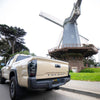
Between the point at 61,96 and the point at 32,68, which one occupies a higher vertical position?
the point at 32,68

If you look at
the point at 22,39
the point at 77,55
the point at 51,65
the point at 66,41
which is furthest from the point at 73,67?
the point at 22,39

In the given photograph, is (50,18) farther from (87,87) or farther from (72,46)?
(87,87)

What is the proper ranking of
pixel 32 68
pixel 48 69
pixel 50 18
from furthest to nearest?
1. pixel 50 18
2. pixel 48 69
3. pixel 32 68

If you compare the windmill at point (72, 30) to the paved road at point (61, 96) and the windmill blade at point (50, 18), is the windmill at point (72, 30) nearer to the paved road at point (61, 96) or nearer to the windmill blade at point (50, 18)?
the windmill blade at point (50, 18)

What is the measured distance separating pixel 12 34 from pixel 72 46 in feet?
85.8

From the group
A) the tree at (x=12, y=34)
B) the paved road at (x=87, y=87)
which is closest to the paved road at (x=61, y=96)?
the paved road at (x=87, y=87)

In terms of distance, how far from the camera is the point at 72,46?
1723 centimetres

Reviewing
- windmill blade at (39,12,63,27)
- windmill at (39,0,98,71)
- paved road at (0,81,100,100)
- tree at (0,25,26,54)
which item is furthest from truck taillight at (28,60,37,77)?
tree at (0,25,26,54)

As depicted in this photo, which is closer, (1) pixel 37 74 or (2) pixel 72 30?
(1) pixel 37 74

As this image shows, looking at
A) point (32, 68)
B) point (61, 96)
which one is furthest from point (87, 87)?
point (32, 68)

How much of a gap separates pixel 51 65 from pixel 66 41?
64.5 feet

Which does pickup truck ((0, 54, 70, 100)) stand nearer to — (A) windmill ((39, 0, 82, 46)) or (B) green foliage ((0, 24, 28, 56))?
(A) windmill ((39, 0, 82, 46))

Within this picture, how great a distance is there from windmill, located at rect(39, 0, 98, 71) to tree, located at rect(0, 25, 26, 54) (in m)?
13.0

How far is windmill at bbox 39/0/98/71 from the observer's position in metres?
17.0
